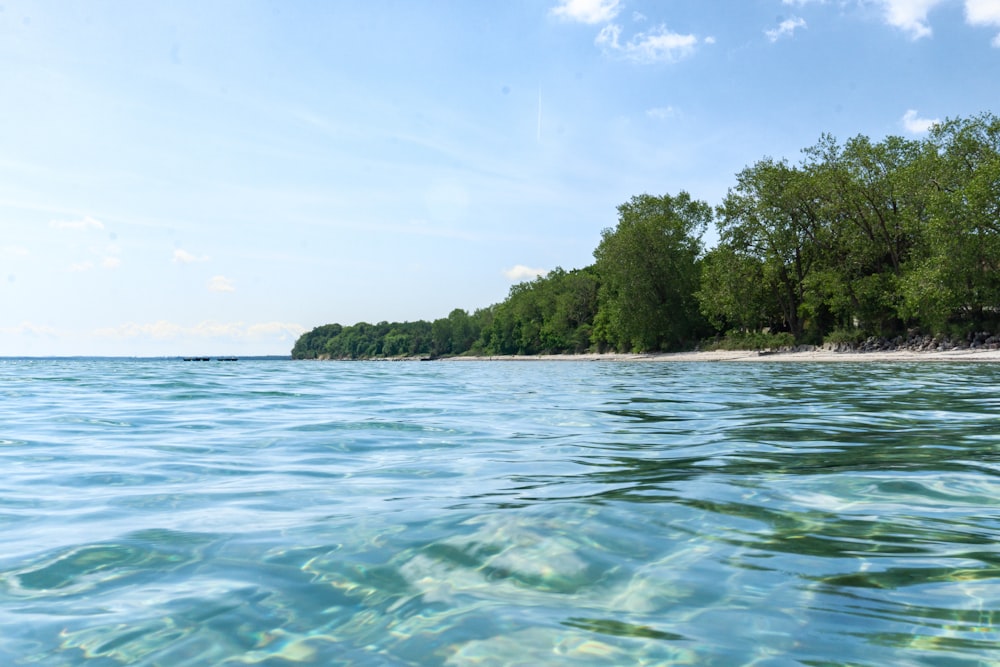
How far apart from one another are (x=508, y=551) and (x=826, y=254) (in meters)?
54.2

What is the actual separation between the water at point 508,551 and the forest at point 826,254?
37.0 meters

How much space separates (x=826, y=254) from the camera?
5188cm

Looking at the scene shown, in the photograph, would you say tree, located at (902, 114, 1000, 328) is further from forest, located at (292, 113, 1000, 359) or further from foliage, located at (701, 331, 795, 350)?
foliage, located at (701, 331, 795, 350)

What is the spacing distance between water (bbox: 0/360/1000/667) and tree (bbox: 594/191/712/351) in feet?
Answer: 195

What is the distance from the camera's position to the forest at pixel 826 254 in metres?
38.8

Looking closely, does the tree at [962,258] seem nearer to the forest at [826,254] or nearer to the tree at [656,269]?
the forest at [826,254]

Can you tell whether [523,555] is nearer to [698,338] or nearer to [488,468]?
[488,468]

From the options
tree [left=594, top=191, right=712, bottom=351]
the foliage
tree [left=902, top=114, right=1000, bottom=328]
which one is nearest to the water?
tree [left=902, top=114, right=1000, bottom=328]

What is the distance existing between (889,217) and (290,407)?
4604cm

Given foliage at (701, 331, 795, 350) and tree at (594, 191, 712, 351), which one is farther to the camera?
tree at (594, 191, 712, 351)

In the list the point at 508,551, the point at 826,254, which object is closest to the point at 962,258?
the point at 826,254

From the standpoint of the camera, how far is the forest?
3881cm

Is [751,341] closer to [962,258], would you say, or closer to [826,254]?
[826,254]

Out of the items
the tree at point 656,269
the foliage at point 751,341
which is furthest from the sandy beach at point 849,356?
the tree at point 656,269
